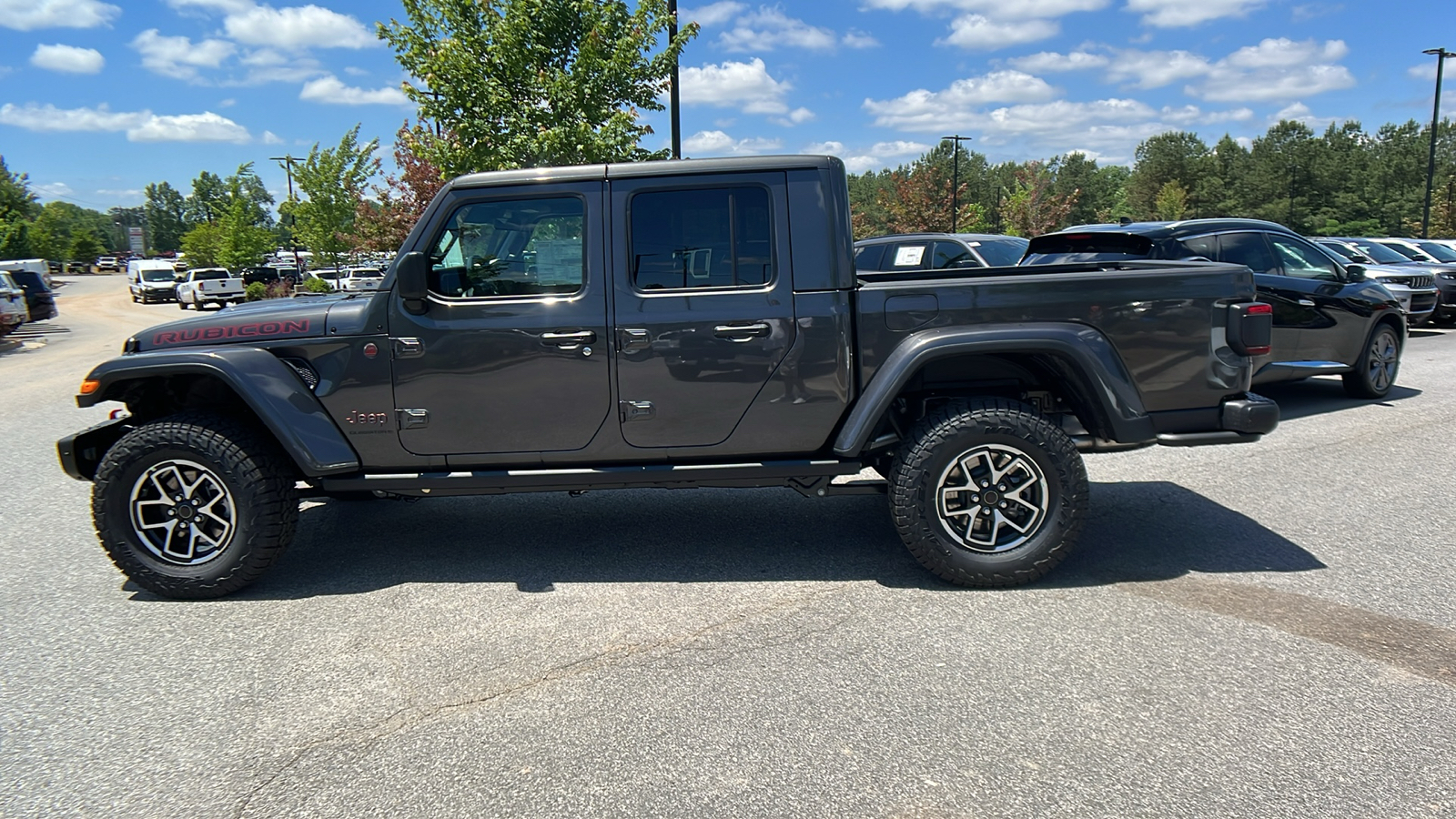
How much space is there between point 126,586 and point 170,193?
17453 cm

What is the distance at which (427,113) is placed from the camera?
13750 millimetres

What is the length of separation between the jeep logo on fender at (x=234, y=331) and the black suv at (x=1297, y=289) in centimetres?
700

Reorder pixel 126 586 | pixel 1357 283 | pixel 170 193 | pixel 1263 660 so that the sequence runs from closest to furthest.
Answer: pixel 1263 660, pixel 126 586, pixel 1357 283, pixel 170 193

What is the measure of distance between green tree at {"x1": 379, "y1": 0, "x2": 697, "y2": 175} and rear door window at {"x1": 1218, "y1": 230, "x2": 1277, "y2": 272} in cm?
828

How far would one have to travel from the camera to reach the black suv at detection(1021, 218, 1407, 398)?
8258 mm

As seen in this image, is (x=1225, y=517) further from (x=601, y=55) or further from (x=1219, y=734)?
(x=601, y=55)

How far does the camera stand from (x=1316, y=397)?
9281mm

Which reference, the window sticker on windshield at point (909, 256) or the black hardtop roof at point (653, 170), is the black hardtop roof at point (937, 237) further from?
the black hardtop roof at point (653, 170)

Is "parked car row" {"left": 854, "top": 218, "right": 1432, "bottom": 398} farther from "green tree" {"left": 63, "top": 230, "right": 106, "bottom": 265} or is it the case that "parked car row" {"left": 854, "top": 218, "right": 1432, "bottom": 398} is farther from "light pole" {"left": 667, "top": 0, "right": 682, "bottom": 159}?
"green tree" {"left": 63, "top": 230, "right": 106, "bottom": 265}

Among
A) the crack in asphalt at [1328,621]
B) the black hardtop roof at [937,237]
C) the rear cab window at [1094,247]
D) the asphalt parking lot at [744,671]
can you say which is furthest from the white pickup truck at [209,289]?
the crack in asphalt at [1328,621]

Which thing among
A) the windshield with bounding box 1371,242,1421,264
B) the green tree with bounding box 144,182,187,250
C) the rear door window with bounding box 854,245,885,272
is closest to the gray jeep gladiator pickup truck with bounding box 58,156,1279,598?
the rear door window with bounding box 854,245,885,272

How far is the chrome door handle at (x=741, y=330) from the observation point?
4176mm

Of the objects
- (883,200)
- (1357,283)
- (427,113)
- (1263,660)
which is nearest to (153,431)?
(1263,660)

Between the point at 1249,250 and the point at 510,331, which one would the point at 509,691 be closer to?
the point at 510,331
